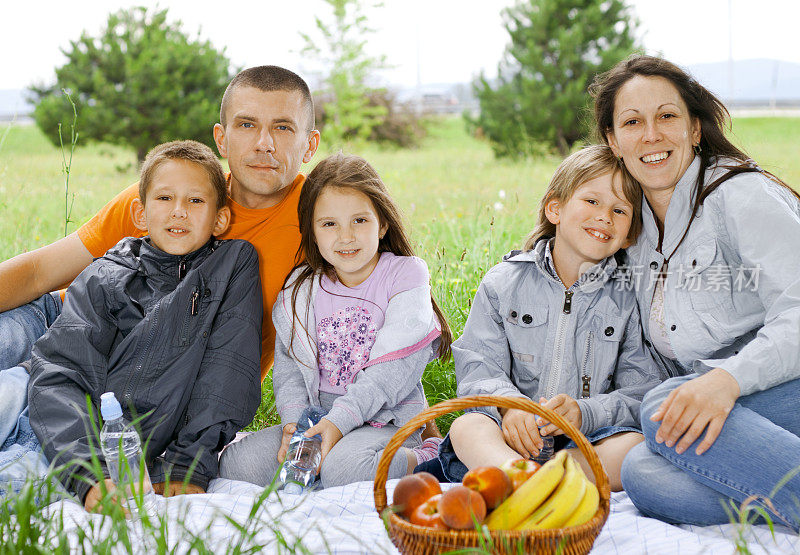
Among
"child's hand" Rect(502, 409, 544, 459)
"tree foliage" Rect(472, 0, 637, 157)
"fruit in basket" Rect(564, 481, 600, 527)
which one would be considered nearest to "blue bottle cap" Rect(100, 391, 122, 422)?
"child's hand" Rect(502, 409, 544, 459)

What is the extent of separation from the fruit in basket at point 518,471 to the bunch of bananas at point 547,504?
6cm

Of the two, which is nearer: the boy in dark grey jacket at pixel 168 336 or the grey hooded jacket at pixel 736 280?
the grey hooded jacket at pixel 736 280

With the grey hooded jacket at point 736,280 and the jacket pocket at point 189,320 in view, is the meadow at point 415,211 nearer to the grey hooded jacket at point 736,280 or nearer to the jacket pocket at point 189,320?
the grey hooded jacket at point 736,280

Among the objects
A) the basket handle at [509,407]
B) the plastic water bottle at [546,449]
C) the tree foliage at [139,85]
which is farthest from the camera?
the tree foliage at [139,85]

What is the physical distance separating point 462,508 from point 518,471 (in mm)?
245

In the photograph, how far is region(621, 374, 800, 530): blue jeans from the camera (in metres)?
2.11

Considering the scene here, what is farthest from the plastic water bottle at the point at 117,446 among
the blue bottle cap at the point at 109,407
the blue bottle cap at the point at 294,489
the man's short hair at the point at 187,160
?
the man's short hair at the point at 187,160

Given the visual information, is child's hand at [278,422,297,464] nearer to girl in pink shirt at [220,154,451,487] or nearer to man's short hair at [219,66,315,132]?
girl in pink shirt at [220,154,451,487]

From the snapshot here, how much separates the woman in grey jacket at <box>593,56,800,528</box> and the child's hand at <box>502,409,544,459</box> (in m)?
0.30

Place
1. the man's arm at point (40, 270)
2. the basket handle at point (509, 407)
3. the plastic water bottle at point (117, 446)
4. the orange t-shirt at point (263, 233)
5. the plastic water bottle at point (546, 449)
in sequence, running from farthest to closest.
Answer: the orange t-shirt at point (263, 233) < the man's arm at point (40, 270) < the plastic water bottle at point (546, 449) < the plastic water bottle at point (117, 446) < the basket handle at point (509, 407)

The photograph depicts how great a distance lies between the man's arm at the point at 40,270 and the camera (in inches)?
118

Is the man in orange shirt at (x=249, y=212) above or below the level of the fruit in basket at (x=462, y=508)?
above

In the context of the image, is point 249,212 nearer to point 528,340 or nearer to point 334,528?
point 528,340

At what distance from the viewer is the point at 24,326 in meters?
2.99
